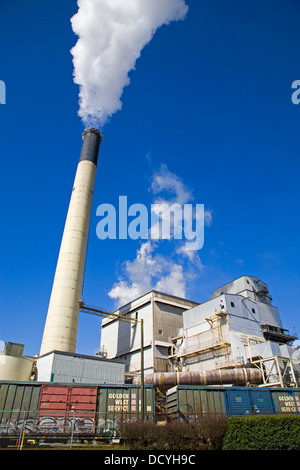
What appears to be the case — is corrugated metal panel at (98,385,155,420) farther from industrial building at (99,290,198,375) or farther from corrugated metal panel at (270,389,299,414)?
industrial building at (99,290,198,375)

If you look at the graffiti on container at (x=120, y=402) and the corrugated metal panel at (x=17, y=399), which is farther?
the graffiti on container at (x=120, y=402)

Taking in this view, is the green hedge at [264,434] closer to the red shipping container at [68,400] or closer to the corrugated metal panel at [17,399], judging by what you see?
the red shipping container at [68,400]

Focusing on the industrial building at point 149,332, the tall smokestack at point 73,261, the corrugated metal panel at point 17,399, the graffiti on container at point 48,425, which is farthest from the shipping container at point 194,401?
the industrial building at point 149,332

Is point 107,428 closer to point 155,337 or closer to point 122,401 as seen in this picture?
point 122,401

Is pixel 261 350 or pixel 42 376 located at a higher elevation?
pixel 261 350

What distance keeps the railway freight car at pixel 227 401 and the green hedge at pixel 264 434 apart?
6.89 m

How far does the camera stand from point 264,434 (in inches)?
424

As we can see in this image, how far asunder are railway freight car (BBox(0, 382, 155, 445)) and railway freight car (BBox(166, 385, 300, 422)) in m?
1.84

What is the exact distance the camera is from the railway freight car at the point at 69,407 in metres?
16.5

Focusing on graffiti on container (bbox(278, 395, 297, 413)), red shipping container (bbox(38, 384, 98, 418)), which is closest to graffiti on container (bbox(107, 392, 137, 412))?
red shipping container (bbox(38, 384, 98, 418))
